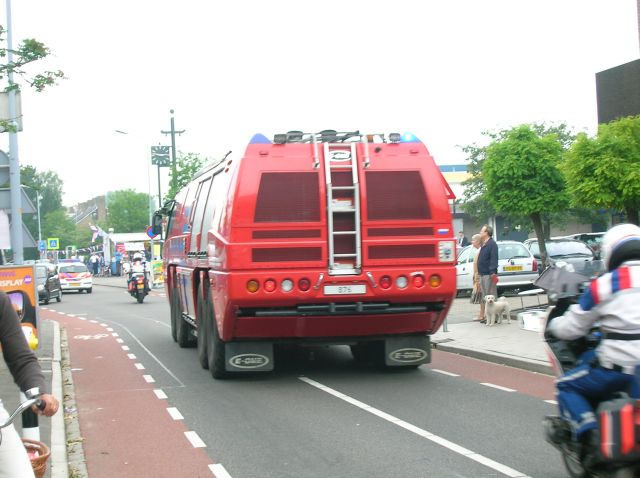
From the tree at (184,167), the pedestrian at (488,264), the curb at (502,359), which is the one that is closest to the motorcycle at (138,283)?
the tree at (184,167)

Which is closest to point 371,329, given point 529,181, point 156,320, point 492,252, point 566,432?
point 566,432

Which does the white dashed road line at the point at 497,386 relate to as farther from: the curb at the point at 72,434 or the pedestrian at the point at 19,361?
the pedestrian at the point at 19,361

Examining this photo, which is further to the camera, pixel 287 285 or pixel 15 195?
pixel 15 195

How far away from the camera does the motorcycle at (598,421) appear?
4867 mm

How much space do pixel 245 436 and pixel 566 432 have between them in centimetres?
345

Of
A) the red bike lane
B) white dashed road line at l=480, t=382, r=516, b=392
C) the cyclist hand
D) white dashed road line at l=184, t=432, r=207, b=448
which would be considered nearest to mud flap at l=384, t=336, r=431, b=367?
white dashed road line at l=480, t=382, r=516, b=392

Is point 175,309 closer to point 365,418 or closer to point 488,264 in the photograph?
point 488,264

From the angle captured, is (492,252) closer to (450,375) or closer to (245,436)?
(450,375)

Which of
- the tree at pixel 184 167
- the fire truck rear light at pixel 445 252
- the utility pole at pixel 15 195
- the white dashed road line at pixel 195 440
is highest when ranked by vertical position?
the tree at pixel 184 167

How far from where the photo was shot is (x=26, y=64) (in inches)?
517

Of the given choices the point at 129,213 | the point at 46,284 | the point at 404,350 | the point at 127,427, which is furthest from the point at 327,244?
the point at 129,213

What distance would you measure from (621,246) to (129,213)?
115 metres

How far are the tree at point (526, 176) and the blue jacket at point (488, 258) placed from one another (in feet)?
41.8

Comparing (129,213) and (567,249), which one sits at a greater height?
(129,213)
